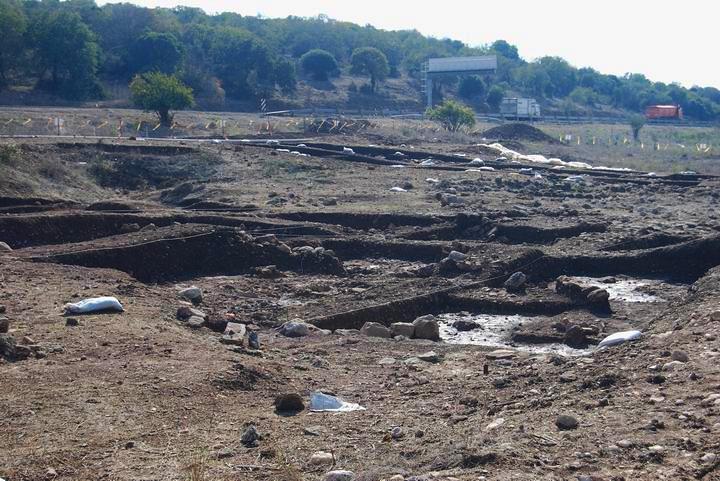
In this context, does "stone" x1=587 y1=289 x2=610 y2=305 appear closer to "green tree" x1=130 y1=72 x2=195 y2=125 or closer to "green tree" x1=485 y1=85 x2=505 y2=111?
"green tree" x1=130 y1=72 x2=195 y2=125

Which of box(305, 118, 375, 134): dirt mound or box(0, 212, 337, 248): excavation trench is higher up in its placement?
box(305, 118, 375, 134): dirt mound

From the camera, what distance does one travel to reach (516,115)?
6638 centimetres

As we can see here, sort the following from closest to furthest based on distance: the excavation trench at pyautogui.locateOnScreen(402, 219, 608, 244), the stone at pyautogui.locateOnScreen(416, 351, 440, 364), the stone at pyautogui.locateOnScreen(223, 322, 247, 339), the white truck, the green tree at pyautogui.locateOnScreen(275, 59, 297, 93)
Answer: the stone at pyautogui.locateOnScreen(416, 351, 440, 364) < the stone at pyautogui.locateOnScreen(223, 322, 247, 339) < the excavation trench at pyautogui.locateOnScreen(402, 219, 608, 244) < the green tree at pyautogui.locateOnScreen(275, 59, 297, 93) < the white truck

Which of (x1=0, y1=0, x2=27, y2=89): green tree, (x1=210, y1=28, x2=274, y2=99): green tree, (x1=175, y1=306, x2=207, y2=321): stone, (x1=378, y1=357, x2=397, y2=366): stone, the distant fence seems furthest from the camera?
(x1=210, y1=28, x2=274, y2=99): green tree

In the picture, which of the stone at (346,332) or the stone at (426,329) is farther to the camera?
the stone at (426,329)

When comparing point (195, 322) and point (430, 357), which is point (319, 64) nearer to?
point (195, 322)

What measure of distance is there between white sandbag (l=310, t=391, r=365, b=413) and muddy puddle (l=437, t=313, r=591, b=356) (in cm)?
410

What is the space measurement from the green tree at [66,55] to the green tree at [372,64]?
25.9 metres

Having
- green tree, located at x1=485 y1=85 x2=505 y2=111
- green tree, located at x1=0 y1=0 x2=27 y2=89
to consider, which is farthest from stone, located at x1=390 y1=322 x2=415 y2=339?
green tree, located at x1=485 y1=85 x2=505 y2=111

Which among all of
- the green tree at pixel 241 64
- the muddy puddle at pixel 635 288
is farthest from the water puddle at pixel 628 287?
the green tree at pixel 241 64

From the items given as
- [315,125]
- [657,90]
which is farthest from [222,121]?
[657,90]

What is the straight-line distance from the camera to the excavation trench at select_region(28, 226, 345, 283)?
1480 centimetres

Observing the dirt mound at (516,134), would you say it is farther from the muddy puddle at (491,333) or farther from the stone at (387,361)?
the stone at (387,361)

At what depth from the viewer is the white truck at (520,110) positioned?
218ft
